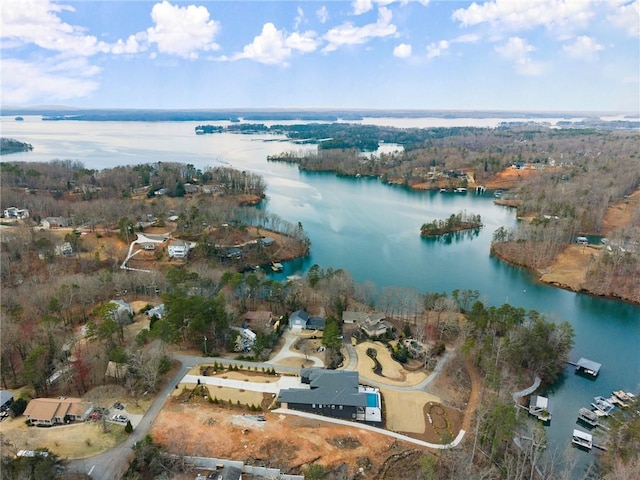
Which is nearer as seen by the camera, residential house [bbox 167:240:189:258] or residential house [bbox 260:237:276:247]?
residential house [bbox 167:240:189:258]

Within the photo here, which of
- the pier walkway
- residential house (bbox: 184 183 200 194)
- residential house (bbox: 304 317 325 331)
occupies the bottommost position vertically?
the pier walkway

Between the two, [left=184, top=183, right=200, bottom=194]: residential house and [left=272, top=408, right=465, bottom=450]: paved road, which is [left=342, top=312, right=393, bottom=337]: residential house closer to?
[left=272, top=408, right=465, bottom=450]: paved road

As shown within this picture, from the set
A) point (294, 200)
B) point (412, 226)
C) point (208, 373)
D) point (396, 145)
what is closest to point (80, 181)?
point (294, 200)

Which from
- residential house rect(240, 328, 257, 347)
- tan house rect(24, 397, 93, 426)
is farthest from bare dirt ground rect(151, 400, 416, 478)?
residential house rect(240, 328, 257, 347)

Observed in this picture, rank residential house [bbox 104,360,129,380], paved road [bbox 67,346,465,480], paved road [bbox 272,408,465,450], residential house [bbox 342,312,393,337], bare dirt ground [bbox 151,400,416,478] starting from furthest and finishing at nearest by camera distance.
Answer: residential house [bbox 342,312,393,337] < residential house [bbox 104,360,129,380] < paved road [bbox 272,408,465,450] < bare dirt ground [bbox 151,400,416,478] < paved road [bbox 67,346,465,480]

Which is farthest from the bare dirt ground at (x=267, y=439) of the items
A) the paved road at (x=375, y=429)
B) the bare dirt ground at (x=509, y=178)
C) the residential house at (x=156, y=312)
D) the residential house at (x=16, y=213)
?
the bare dirt ground at (x=509, y=178)

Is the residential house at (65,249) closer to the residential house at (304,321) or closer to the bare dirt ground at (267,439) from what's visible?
the residential house at (304,321)
